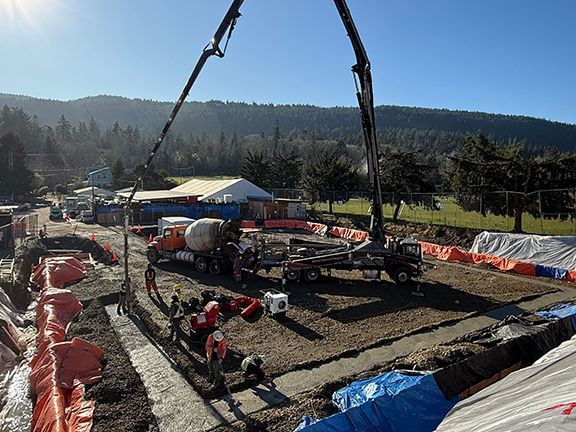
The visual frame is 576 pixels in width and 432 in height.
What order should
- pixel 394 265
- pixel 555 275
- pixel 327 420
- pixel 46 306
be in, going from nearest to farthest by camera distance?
pixel 327 420, pixel 46 306, pixel 394 265, pixel 555 275

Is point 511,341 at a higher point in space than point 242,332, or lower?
higher

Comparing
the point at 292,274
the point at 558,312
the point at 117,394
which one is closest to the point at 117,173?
the point at 292,274

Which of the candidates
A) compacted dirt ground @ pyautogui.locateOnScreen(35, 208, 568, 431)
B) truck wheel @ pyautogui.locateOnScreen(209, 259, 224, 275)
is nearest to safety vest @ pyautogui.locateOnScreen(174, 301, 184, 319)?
compacted dirt ground @ pyautogui.locateOnScreen(35, 208, 568, 431)

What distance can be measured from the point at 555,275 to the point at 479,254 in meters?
4.67

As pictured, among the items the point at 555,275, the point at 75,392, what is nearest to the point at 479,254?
the point at 555,275

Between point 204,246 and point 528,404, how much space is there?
1835 cm

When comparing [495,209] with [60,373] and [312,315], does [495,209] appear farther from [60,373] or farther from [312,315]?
[60,373]

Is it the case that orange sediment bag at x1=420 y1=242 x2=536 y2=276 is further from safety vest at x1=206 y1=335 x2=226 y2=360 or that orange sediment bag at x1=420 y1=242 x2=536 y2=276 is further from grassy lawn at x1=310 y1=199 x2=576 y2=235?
safety vest at x1=206 y1=335 x2=226 y2=360

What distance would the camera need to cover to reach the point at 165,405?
927cm

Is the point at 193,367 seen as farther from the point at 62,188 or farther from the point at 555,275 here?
the point at 62,188

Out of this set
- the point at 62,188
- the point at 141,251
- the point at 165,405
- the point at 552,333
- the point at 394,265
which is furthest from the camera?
the point at 62,188

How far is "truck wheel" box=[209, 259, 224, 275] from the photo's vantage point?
2155 centimetres

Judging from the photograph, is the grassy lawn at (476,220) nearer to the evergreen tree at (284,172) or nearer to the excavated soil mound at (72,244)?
the excavated soil mound at (72,244)

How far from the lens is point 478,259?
25.0m
